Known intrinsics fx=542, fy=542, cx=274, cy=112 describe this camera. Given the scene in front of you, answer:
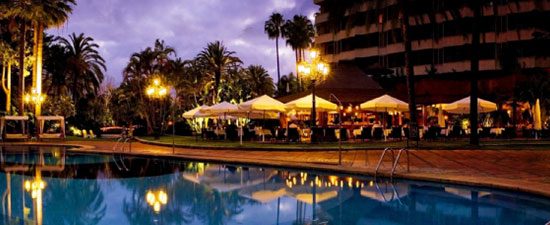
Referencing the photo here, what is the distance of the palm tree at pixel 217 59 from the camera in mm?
53719

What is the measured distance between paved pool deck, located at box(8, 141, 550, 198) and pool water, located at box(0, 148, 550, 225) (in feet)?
0.98

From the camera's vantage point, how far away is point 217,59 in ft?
177

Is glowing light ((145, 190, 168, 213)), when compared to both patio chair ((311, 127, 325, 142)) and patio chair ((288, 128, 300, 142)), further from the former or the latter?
patio chair ((288, 128, 300, 142))

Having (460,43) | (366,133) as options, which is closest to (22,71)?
(366,133)

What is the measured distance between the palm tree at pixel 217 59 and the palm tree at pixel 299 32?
21.7 metres

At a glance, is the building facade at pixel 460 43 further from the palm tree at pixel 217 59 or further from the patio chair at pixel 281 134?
the patio chair at pixel 281 134

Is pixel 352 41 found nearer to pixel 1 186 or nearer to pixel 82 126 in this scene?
pixel 82 126

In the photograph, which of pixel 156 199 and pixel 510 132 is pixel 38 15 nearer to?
pixel 156 199

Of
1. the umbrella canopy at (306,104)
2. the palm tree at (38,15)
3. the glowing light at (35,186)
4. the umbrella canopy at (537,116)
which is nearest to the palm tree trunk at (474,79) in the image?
the umbrella canopy at (306,104)

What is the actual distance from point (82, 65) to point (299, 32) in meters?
31.5

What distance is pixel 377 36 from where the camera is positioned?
5450cm

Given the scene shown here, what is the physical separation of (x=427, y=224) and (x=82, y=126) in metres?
41.0

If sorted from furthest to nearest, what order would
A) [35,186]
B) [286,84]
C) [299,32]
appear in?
1. [299,32]
2. [286,84]
3. [35,186]

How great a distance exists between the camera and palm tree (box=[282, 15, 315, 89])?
75.5 metres
